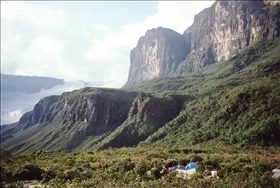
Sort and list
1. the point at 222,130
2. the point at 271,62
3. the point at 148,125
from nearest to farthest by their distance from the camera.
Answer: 1. the point at 222,130
2. the point at 148,125
3. the point at 271,62

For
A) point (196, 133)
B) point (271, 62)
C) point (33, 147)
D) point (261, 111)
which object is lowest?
point (33, 147)

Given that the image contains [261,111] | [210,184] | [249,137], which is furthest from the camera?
[261,111]

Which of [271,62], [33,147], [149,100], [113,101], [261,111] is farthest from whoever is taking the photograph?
[113,101]

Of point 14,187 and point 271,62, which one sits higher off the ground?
point 271,62

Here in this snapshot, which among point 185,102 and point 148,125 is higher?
point 185,102

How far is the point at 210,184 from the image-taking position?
16.4 meters

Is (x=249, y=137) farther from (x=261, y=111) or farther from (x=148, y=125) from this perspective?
(x=148, y=125)

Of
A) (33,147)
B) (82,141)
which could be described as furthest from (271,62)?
(33,147)

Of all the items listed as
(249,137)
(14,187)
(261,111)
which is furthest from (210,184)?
(261,111)

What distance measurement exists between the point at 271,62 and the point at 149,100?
88.7 metres

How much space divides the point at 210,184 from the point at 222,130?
63.9m

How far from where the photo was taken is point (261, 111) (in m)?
70.6

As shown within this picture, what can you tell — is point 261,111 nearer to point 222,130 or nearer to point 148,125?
point 222,130

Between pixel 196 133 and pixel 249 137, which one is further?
pixel 196 133
